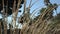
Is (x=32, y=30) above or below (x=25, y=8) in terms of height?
below

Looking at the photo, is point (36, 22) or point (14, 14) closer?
point (14, 14)

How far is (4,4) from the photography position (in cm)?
188

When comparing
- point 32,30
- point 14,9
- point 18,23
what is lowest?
point 32,30

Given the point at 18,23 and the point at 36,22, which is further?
the point at 36,22

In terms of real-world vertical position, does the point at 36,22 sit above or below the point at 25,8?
below

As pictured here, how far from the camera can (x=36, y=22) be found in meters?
2.18

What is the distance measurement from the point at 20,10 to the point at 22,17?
0.08 m

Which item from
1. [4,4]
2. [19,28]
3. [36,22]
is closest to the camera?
[4,4]

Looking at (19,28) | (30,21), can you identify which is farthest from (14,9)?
(30,21)

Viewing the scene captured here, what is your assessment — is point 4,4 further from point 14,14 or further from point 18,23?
point 18,23

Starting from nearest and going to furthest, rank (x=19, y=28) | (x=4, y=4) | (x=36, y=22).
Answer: (x=4, y=4) < (x=19, y=28) < (x=36, y=22)

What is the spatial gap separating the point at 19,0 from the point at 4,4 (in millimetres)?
155

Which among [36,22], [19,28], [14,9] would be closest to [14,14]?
[14,9]

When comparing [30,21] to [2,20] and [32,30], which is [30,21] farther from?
[2,20]
